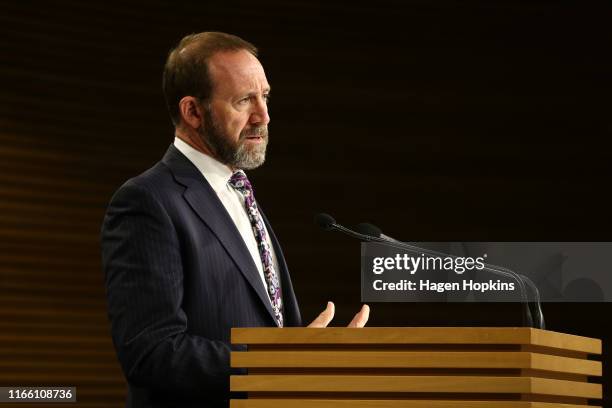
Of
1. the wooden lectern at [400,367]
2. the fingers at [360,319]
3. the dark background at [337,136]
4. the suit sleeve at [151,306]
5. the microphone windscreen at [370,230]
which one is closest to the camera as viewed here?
the wooden lectern at [400,367]

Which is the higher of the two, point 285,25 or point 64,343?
point 285,25

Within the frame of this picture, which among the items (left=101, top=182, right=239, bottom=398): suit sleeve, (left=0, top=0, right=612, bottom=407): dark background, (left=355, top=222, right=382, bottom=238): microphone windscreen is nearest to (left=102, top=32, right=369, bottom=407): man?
(left=101, top=182, right=239, bottom=398): suit sleeve

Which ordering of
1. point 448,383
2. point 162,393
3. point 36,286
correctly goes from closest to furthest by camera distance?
1. point 448,383
2. point 162,393
3. point 36,286

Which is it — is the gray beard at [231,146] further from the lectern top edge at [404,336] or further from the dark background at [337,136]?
the dark background at [337,136]

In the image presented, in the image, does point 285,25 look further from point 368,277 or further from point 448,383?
point 448,383

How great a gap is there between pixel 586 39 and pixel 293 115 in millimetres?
1500

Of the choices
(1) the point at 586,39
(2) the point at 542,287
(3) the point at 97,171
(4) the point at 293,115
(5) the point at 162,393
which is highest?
(1) the point at 586,39

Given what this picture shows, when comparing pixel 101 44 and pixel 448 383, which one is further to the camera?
pixel 101 44

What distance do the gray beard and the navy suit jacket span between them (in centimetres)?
11

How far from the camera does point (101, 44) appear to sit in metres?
5.41

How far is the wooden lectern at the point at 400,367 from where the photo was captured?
1.90 metres

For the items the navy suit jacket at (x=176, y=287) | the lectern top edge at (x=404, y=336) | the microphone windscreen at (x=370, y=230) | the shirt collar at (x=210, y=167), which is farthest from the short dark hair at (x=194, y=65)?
the lectern top edge at (x=404, y=336)

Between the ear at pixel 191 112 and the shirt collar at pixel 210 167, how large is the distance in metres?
0.06

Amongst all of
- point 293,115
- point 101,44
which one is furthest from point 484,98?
point 101,44
